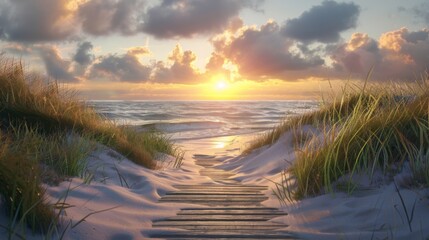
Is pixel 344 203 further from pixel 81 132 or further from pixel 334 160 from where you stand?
pixel 81 132

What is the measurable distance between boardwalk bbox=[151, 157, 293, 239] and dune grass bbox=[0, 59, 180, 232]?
0.99 m

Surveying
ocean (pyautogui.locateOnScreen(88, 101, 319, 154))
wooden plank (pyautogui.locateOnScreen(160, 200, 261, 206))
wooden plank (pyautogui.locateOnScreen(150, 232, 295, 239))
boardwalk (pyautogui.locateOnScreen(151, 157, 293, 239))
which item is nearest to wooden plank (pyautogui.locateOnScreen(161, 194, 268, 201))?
boardwalk (pyautogui.locateOnScreen(151, 157, 293, 239))

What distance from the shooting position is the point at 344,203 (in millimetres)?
3699

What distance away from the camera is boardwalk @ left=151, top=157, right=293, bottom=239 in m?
3.26

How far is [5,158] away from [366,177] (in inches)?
121

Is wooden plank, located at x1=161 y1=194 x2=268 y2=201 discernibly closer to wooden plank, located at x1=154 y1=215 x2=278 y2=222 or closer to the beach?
the beach

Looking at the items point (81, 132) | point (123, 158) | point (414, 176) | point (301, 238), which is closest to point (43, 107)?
point (81, 132)

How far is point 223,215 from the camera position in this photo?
376cm

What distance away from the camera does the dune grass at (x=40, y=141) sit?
274 cm

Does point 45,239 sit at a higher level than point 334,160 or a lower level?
lower

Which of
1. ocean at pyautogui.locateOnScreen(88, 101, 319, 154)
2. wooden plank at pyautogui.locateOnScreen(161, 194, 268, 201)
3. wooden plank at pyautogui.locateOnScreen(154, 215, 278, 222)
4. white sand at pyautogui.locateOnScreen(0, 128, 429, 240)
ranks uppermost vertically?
white sand at pyautogui.locateOnScreen(0, 128, 429, 240)

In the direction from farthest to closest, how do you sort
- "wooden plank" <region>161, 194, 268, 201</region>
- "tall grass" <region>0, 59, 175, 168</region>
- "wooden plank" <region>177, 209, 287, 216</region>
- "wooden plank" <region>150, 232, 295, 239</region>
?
"tall grass" <region>0, 59, 175, 168</region>
"wooden plank" <region>161, 194, 268, 201</region>
"wooden plank" <region>177, 209, 287, 216</region>
"wooden plank" <region>150, 232, 295, 239</region>

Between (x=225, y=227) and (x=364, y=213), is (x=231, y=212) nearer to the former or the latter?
(x=225, y=227)

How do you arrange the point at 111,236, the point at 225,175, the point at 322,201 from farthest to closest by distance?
the point at 225,175
the point at 322,201
the point at 111,236
